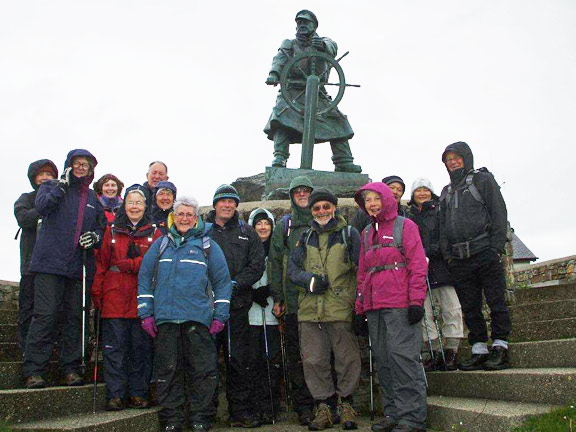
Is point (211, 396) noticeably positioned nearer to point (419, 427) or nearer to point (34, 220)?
point (419, 427)

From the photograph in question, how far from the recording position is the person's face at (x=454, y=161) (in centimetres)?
486

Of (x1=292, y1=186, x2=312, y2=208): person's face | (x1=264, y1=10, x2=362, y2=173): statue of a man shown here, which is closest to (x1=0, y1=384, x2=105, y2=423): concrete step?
(x1=292, y1=186, x2=312, y2=208): person's face

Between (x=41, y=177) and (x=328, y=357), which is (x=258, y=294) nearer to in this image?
(x=328, y=357)

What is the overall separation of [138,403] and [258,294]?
127cm

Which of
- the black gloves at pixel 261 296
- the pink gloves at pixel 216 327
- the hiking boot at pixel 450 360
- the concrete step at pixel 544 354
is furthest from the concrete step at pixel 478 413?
the pink gloves at pixel 216 327

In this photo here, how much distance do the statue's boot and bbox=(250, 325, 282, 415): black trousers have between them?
3631mm

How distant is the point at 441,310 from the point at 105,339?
2854 millimetres

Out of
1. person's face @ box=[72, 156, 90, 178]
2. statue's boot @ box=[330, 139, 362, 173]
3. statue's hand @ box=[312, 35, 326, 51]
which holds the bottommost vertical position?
person's face @ box=[72, 156, 90, 178]

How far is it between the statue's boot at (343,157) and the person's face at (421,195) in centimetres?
268

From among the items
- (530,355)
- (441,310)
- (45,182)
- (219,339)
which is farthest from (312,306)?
(45,182)

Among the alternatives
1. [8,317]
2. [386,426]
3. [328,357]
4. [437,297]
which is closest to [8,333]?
[8,317]

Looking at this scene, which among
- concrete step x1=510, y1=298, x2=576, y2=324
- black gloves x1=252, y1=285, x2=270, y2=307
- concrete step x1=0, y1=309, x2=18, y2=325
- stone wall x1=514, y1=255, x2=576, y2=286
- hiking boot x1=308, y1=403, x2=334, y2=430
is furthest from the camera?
stone wall x1=514, y1=255, x2=576, y2=286

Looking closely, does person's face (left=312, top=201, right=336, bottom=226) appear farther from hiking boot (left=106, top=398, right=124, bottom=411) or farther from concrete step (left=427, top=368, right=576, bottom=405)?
hiking boot (left=106, top=398, right=124, bottom=411)

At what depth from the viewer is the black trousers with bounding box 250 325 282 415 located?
14.9 feet
